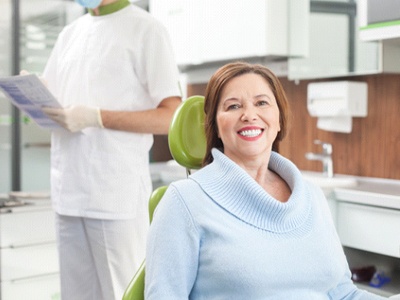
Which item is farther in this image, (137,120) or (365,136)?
(365,136)

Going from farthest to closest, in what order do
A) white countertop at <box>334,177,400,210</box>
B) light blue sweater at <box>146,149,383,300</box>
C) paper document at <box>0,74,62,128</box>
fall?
white countertop at <box>334,177,400,210</box> < paper document at <box>0,74,62,128</box> < light blue sweater at <box>146,149,383,300</box>

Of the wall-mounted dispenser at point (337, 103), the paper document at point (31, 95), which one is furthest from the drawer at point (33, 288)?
the wall-mounted dispenser at point (337, 103)

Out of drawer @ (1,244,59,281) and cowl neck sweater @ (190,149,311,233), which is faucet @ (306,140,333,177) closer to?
drawer @ (1,244,59,281)

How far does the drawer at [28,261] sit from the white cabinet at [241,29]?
130 centimetres

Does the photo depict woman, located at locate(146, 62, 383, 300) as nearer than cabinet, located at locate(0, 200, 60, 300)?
Yes

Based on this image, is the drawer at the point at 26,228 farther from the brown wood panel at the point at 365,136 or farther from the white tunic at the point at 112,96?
the brown wood panel at the point at 365,136

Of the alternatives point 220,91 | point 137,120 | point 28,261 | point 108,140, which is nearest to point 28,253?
point 28,261

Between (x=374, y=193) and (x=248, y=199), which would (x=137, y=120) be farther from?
(x=374, y=193)

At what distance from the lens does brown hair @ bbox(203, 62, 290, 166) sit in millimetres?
1394

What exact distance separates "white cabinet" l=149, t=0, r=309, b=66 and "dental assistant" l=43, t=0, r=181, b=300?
100 cm

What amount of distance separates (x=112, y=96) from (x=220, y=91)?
2.58ft

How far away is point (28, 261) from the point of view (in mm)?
2883

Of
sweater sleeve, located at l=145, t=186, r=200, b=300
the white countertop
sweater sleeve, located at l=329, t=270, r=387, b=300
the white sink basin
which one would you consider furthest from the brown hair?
the white sink basin

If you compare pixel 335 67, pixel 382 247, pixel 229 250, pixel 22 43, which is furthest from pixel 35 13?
pixel 229 250
